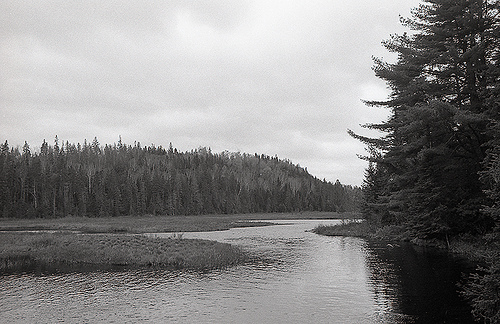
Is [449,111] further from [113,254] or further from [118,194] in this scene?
[118,194]

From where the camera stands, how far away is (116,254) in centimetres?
3375

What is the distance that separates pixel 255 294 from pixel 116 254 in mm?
16959

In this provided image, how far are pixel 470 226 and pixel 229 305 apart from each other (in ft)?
87.9

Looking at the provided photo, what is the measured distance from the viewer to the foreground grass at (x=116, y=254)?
3206 cm

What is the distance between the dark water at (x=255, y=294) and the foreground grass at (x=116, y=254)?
9.16 ft

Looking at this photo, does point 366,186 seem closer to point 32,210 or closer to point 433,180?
point 433,180

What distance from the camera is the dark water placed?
17500 mm

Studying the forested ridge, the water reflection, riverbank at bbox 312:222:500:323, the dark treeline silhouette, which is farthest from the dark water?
the dark treeline silhouette

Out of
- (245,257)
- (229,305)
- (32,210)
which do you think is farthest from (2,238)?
(32,210)

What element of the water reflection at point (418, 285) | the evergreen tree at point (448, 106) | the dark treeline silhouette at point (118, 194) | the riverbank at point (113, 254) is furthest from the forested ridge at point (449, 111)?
the dark treeline silhouette at point (118, 194)

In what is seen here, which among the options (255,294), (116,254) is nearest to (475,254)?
(255,294)

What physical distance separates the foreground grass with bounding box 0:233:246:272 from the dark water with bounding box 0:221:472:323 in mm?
2791

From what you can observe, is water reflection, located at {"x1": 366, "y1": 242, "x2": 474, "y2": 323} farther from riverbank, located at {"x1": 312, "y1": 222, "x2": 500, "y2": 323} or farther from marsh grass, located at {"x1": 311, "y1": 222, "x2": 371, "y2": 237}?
marsh grass, located at {"x1": 311, "y1": 222, "x2": 371, "y2": 237}

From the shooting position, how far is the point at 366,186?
63.2 m
